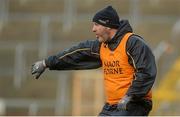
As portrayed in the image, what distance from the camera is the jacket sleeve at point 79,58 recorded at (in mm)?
6434

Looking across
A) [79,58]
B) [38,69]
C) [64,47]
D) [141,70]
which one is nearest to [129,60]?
[141,70]

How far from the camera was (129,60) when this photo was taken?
19.8 feet

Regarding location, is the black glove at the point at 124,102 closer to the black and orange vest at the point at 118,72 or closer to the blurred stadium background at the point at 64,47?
the black and orange vest at the point at 118,72

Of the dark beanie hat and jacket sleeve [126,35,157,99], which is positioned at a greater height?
the dark beanie hat

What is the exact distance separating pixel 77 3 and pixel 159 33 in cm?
195

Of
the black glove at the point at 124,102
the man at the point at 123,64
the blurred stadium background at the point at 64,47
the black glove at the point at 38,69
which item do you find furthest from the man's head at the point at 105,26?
the blurred stadium background at the point at 64,47

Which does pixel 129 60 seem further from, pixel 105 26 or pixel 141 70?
pixel 105 26

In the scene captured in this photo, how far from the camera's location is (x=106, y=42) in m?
6.20

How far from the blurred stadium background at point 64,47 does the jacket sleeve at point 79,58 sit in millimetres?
6605

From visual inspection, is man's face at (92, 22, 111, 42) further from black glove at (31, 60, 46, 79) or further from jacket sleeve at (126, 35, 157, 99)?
black glove at (31, 60, 46, 79)

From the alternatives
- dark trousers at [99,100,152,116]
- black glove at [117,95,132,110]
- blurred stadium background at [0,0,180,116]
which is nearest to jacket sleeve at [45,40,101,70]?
dark trousers at [99,100,152,116]

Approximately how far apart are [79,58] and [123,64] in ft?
2.14

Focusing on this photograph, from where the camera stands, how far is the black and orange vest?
6070 millimetres

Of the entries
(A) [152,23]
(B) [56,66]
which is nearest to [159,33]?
(A) [152,23]
